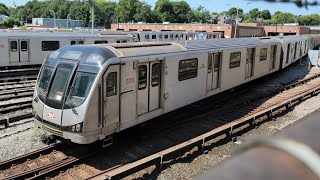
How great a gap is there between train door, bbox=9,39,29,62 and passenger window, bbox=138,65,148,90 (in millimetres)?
14771

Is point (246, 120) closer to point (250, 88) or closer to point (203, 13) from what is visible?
point (250, 88)

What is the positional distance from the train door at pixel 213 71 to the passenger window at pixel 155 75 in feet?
11.6

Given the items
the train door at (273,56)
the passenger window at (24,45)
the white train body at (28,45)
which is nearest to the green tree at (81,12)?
the white train body at (28,45)

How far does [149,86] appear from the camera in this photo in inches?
408

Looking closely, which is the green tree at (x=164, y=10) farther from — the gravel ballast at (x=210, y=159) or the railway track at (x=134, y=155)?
the railway track at (x=134, y=155)

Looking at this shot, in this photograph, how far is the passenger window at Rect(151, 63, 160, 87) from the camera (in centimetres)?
1053

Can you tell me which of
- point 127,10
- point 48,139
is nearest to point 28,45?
point 48,139

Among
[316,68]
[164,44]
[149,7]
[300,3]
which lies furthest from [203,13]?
[300,3]

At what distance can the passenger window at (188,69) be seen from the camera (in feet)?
39.0

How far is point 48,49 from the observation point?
23844mm

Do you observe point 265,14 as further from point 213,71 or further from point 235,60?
point 213,71

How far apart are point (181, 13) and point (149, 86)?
130 metres

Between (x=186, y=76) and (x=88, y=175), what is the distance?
5.28 m

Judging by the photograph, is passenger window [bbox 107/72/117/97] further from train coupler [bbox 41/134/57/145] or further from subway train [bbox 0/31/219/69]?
subway train [bbox 0/31/219/69]
